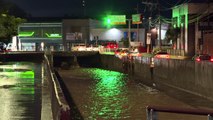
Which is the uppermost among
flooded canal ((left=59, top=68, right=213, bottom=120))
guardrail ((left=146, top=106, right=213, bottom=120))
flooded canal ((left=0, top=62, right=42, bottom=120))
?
guardrail ((left=146, top=106, right=213, bottom=120))

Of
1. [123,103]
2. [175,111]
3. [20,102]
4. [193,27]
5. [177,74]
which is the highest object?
[193,27]

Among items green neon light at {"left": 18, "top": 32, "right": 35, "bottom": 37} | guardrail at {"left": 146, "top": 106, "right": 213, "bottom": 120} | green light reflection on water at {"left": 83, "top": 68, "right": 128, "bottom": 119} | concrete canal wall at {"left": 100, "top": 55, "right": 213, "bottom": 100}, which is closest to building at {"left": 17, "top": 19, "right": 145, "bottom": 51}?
green neon light at {"left": 18, "top": 32, "right": 35, "bottom": 37}

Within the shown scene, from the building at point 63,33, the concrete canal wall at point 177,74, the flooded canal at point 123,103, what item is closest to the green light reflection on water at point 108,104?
the flooded canal at point 123,103

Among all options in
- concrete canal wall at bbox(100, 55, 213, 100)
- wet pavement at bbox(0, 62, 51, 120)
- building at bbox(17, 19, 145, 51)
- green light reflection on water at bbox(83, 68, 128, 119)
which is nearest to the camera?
wet pavement at bbox(0, 62, 51, 120)

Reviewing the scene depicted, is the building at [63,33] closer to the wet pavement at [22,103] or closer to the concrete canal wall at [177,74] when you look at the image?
the concrete canal wall at [177,74]

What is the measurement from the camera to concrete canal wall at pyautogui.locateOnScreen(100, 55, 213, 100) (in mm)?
22622

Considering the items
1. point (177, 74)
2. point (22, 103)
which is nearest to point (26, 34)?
point (177, 74)

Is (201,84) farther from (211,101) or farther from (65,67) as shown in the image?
(65,67)

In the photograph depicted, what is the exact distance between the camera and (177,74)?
28.4m

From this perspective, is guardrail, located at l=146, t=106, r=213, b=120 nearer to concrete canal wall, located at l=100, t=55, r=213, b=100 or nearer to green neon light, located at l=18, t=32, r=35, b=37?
concrete canal wall, located at l=100, t=55, r=213, b=100

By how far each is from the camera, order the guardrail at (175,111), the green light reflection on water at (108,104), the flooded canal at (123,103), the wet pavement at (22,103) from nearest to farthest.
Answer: the guardrail at (175,111) → the wet pavement at (22,103) → the flooded canal at (123,103) → the green light reflection on water at (108,104)

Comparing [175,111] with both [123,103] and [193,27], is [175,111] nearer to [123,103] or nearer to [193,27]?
[123,103]

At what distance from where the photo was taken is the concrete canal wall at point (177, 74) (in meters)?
22.6

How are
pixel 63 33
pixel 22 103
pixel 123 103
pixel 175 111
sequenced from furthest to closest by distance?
pixel 63 33 < pixel 123 103 < pixel 22 103 < pixel 175 111
